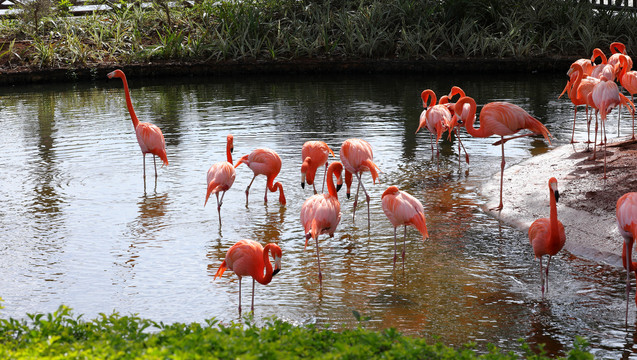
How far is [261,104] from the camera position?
1341cm

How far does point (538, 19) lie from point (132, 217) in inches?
531

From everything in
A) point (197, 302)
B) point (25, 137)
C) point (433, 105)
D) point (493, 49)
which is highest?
point (493, 49)

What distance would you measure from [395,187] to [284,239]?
4.70 feet

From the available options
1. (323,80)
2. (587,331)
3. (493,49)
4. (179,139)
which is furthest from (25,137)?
(493,49)

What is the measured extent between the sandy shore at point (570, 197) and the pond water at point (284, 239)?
0.22 metres

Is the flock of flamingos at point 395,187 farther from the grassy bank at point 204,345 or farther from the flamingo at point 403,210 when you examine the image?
the grassy bank at point 204,345

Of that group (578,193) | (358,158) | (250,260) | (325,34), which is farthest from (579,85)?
(325,34)

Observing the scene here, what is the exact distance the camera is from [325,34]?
17.0 metres

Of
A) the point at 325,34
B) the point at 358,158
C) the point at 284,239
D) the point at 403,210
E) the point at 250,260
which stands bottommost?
the point at 284,239

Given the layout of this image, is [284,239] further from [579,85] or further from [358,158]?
[579,85]

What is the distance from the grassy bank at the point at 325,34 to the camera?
16578 millimetres

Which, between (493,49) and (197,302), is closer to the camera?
(197,302)

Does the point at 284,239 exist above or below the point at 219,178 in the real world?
below

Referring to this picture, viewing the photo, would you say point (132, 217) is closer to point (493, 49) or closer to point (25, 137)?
point (25, 137)
